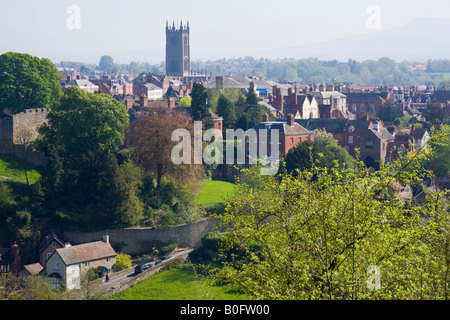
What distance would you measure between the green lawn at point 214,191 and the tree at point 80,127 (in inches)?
227

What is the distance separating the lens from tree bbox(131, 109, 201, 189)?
1312 inches

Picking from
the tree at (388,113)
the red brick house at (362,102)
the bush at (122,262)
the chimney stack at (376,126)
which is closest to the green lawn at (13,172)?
the bush at (122,262)

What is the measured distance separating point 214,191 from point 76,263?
36.3 feet

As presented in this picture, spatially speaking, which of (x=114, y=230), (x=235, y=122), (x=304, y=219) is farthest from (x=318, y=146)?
(x=304, y=219)

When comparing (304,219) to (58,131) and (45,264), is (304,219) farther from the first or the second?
(58,131)

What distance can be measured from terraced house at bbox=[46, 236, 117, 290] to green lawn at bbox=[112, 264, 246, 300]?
107 inches

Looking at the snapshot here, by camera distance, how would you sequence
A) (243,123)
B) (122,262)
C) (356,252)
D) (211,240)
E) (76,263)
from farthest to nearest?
(243,123)
(211,240)
(122,262)
(76,263)
(356,252)

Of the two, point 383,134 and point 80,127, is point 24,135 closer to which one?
point 80,127

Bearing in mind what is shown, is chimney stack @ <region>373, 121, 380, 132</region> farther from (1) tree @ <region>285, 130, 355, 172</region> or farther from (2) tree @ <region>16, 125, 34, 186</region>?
(2) tree @ <region>16, 125, 34, 186</region>

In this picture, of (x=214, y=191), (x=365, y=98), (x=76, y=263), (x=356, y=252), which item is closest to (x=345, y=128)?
(x=214, y=191)

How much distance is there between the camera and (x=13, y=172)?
33.5m

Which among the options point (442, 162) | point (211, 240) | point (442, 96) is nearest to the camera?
point (211, 240)

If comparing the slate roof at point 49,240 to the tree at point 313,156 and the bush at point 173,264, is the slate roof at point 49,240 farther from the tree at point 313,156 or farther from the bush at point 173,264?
the tree at point 313,156
